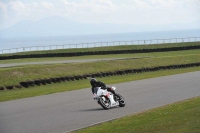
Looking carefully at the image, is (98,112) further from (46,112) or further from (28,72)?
(28,72)

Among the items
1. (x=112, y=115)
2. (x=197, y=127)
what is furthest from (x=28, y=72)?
(x=197, y=127)

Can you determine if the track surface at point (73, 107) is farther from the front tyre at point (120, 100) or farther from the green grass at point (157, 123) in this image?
the green grass at point (157, 123)

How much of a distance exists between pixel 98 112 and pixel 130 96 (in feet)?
17.6

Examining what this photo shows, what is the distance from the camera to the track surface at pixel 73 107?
14.3 m

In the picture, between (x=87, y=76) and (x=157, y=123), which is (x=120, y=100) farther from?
(x=87, y=76)

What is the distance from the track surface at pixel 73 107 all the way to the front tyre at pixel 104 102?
21 centimetres

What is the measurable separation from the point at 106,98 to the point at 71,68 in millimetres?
19320

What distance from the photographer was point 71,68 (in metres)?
37.2

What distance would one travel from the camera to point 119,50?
6650cm

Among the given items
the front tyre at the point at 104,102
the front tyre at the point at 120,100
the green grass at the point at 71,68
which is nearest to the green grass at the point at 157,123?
the front tyre at the point at 104,102

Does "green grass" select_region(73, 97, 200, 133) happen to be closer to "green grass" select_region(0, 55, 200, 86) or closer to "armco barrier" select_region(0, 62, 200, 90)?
"armco barrier" select_region(0, 62, 200, 90)

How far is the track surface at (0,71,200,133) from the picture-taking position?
14344mm

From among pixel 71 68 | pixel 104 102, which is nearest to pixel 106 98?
pixel 104 102

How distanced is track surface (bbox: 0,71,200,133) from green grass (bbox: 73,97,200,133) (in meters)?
0.94
